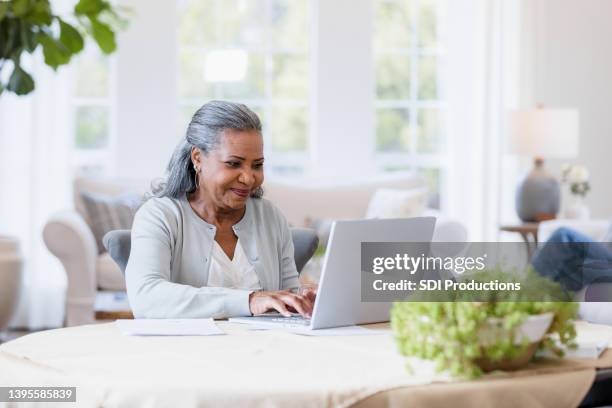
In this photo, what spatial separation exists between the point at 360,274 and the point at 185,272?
0.67 metres

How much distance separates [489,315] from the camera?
1.63m

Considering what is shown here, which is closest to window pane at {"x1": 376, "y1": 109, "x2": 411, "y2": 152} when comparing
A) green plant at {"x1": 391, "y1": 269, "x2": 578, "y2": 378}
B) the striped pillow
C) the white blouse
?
the striped pillow

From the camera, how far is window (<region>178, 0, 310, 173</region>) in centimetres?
718

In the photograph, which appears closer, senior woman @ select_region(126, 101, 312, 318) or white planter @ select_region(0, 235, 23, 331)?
senior woman @ select_region(126, 101, 312, 318)

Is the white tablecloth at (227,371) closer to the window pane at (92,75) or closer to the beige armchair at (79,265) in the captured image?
the beige armchair at (79,265)

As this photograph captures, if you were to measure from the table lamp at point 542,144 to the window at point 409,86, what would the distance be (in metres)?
1.16

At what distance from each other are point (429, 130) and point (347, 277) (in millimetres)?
5631

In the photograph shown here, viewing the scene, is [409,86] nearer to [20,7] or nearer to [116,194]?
[116,194]

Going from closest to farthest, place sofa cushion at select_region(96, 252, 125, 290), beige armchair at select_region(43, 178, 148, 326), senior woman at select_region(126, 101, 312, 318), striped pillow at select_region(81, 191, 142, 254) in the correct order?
senior woman at select_region(126, 101, 312, 318), beige armchair at select_region(43, 178, 148, 326), sofa cushion at select_region(96, 252, 125, 290), striped pillow at select_region(81, 191, 142, 254)

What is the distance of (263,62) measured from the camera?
24.0ft

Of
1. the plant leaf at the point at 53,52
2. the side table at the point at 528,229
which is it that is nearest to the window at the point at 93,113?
the side table at the point at 528,229

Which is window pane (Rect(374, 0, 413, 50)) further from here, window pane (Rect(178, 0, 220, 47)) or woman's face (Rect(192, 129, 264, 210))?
woman's face (Rect(192, 129, 264, 210))

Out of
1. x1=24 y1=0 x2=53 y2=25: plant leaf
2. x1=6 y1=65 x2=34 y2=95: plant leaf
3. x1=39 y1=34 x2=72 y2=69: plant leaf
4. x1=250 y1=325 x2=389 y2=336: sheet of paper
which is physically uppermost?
x1=24 y1=0 x2=53 y2=25: plant leaf

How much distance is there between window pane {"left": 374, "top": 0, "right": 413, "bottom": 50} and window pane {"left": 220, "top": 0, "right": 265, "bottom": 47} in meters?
0.80
